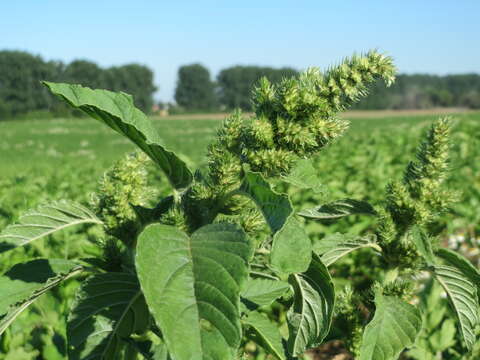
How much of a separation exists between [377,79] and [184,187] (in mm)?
480

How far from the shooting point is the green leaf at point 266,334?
123cm

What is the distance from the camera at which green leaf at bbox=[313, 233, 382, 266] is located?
1.40m

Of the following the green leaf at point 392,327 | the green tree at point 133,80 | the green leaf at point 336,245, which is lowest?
the green tree at point 133,80

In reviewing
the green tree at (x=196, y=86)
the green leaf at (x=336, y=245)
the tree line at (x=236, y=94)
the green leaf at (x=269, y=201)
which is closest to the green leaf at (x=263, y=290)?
the green leaf at (x=336, y=245)

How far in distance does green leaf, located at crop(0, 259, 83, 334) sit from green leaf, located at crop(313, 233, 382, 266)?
59 centimetres

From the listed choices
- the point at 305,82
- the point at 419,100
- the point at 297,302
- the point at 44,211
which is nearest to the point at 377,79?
the point at 305,82

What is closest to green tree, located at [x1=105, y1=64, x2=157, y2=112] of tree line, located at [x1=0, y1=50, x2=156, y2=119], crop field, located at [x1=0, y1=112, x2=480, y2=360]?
tree line, located at [x1=0, y1=50, x2=156, y2=119]

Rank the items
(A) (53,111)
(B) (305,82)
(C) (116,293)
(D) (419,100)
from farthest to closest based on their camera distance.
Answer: (D) (419,100) < (A) (53,111) < (C) (116,293) < (B) (305,82)

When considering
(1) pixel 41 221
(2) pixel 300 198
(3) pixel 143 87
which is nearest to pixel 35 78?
(3) pixel 143 87

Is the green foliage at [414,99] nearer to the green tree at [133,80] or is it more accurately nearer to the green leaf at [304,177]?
the green tree at [133,80]

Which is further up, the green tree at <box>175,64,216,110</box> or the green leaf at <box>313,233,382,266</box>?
the green leaf at <box>313,233,382,266</box>

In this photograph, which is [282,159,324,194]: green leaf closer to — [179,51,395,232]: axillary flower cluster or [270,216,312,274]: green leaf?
[179,51,395,232]: axillary flower cluster

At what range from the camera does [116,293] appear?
1.24 meters

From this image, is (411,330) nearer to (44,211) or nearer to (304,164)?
(304,164)
